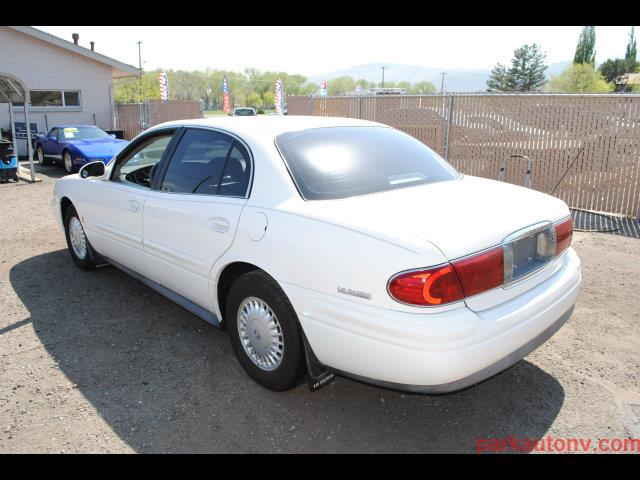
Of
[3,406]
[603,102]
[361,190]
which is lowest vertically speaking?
[3,406]

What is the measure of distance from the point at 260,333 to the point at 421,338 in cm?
115

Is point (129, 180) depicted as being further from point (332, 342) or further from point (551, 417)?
point (551, 417)

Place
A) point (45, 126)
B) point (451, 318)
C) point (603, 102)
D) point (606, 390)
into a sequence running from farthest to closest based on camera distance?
point (45, 126), point (603, 102), point (606, 390), point (451, 318)

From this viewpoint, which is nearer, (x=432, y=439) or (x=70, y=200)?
(x=432, y=439)

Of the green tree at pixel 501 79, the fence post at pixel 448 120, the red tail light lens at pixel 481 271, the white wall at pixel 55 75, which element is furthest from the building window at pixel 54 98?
the green tree at pixel 501 79

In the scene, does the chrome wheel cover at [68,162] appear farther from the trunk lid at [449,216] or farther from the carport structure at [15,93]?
the trunk lid at [449,216]

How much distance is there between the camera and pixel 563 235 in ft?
10.1

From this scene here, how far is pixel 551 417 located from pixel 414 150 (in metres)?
1.99

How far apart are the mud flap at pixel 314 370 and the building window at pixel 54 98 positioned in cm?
2073

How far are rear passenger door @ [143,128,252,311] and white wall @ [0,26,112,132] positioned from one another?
18191 millimetres

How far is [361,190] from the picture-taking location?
2.99 m

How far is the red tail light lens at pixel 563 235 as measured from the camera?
3.03 meters

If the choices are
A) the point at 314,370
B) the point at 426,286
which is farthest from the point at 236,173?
the point at 426,286

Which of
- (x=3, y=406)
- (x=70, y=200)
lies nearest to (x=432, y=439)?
(x=3, y=406)
